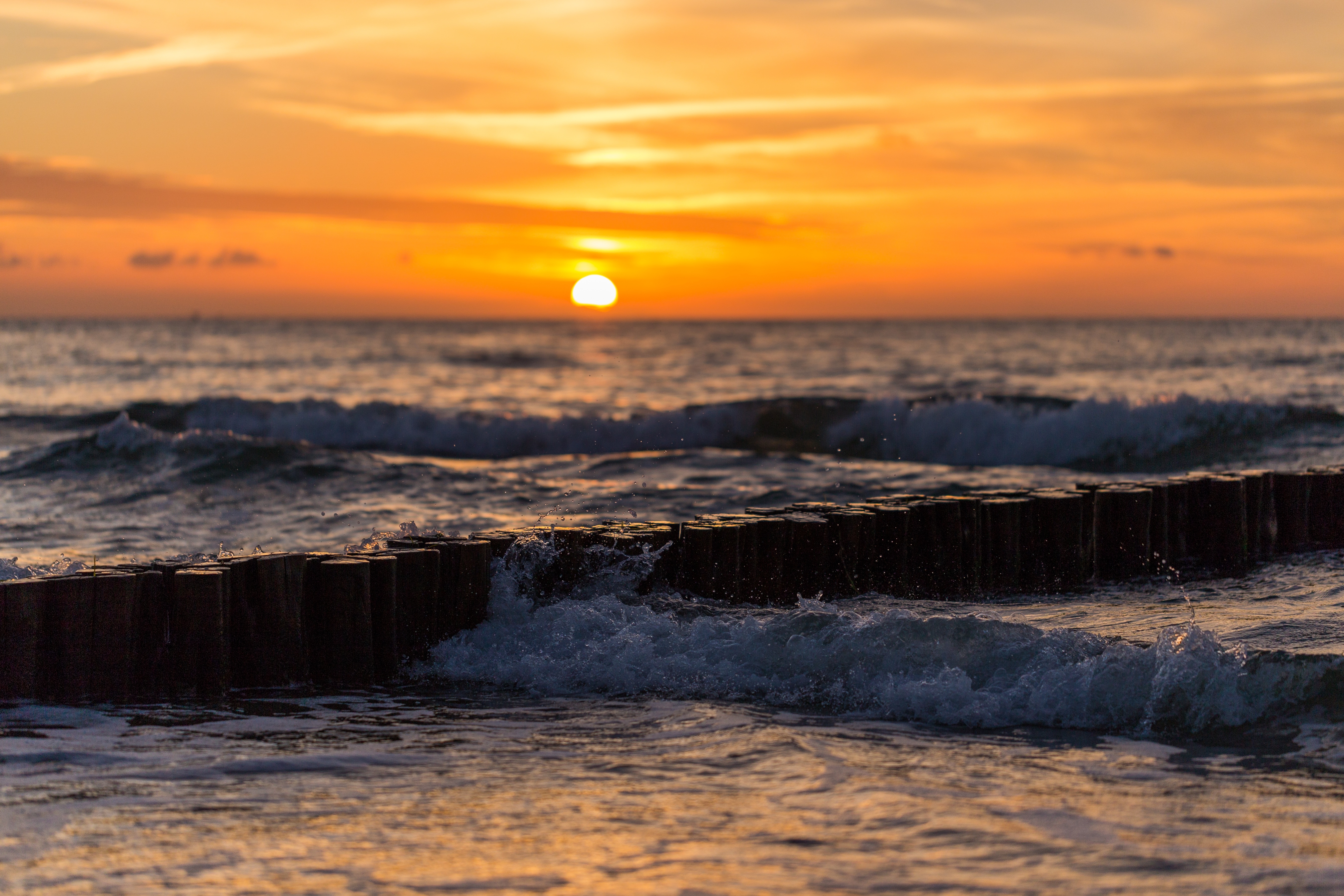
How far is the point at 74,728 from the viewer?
4.91 meters

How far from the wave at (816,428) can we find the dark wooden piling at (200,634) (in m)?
11.2

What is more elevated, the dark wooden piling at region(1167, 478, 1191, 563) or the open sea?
the dark wooden piling at region(1167, 478, 1191, 563)

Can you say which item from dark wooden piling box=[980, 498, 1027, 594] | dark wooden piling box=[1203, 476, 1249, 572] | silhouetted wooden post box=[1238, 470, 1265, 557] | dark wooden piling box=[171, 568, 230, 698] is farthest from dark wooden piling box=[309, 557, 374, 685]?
silhouetted wooden post box=[1238, 470, 1265, 557]

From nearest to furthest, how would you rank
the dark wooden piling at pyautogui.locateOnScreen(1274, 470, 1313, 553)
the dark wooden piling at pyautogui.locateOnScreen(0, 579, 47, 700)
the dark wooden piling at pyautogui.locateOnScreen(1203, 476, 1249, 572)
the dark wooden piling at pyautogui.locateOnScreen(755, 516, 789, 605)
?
the dark wooden piling at pyautogui.locateOnScreen(0, 579, 47, 700) < the dark wooden piling at pyautogui.locateOnScreen(755, 516, 789, 605) < the dark wooden piling at pyautogui.locateOnScreen(1203, 476, 1249, 572) < the dark wooden piling at pyautogui.locateOnScreen(1274, 470, 1313, 553)

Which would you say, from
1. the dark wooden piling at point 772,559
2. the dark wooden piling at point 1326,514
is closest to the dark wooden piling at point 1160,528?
the dark wooden piling at point 1326,514

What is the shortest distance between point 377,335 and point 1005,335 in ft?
164

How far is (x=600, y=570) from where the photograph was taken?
6.70m

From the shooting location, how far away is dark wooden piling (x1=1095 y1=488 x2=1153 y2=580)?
26.5ft

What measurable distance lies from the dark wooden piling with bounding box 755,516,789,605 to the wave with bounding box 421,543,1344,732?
0.39 m

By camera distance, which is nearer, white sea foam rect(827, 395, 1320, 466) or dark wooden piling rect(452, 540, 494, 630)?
dark wooden piling rect(452, 540, 494, 630)

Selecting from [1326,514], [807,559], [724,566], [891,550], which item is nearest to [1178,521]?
[1326,514]

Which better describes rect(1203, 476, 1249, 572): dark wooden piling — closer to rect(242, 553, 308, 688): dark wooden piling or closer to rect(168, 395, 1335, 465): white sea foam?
rect(242, 553, 308, 688): dark wooden piling

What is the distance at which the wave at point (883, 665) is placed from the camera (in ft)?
16.3

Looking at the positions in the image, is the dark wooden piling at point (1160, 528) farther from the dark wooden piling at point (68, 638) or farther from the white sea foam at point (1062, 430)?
the white sea foam at point (1062, 430)
